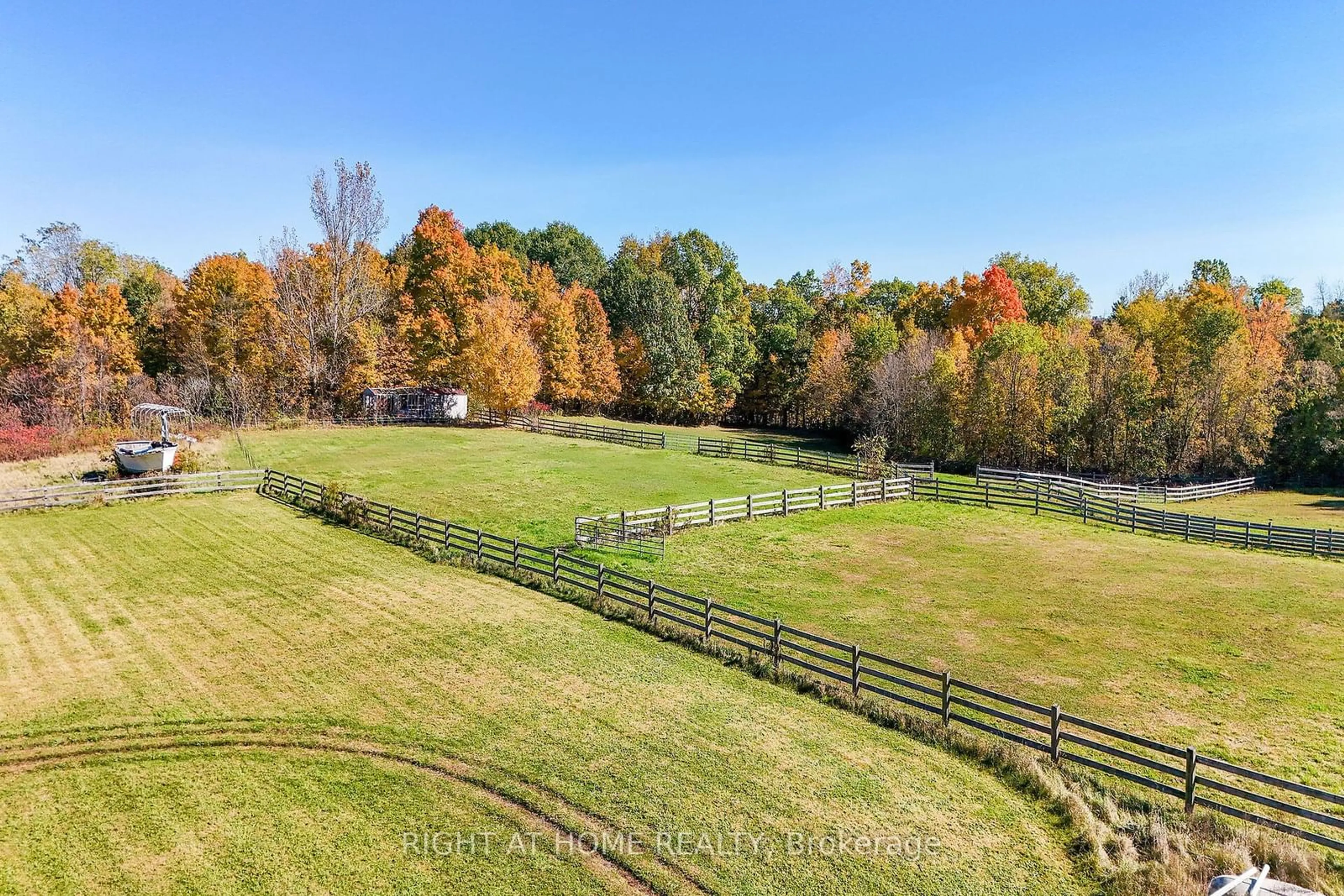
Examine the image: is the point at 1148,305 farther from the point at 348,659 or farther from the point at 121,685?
the point at 121,685

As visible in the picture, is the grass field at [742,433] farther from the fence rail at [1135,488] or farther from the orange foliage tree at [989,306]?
the fence rail at [1135,488]

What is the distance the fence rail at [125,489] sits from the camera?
2569cm

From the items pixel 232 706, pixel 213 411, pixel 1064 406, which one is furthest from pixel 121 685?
pixel 1064 406

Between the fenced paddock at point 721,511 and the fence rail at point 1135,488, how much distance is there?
220 inches

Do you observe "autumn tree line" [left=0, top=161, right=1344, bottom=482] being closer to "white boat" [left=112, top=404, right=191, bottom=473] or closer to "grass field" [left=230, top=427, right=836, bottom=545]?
"grass field" [left=230, top=427, right=836, bottom=545]

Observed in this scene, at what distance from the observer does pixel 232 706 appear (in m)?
12.1

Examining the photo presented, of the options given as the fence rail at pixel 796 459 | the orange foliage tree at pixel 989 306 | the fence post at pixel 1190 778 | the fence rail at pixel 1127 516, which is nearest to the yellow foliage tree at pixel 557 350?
the fence rail at pixel 796 459

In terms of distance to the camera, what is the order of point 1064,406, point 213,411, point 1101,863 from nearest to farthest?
point 1101,863 → point 1064,406 → point 213,411

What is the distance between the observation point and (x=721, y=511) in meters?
26.6

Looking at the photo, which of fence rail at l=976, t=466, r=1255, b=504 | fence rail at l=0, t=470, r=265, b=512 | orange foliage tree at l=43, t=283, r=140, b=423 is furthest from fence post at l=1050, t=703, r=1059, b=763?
orange foliage tree at l=43, t=283, r=140, b=423

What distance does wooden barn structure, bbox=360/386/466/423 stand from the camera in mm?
52906

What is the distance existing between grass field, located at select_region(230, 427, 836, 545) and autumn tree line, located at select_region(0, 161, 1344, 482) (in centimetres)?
830

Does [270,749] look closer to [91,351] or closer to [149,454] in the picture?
[149,454]

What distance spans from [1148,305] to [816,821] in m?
58.8
